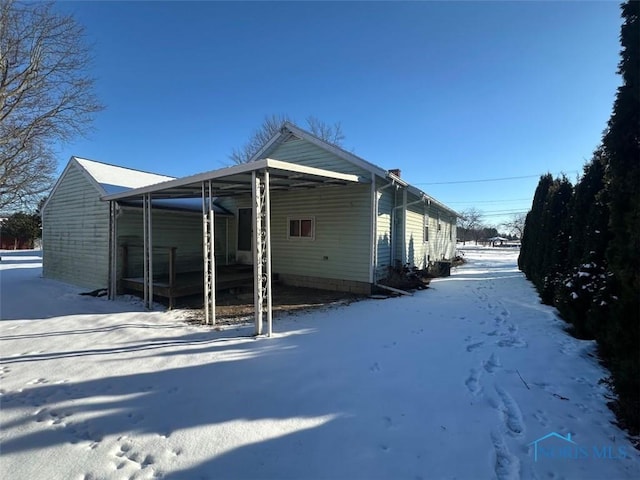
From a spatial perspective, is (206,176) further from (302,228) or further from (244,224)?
(244,224)

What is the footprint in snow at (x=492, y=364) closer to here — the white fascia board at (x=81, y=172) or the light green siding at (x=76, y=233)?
the light green siding at (x=76, y=233)

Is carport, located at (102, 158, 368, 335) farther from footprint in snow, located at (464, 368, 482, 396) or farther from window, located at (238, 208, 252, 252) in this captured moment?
footprint in snow, located at (464, 368, 482, 396)

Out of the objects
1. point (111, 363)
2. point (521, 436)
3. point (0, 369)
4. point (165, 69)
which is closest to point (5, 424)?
point (111, 363)

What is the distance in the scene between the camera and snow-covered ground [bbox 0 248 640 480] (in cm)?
231

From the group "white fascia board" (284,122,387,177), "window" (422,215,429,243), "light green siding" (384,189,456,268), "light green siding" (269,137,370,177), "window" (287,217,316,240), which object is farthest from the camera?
"window" (422,215,429,243)

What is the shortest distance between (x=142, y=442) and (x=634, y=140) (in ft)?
18.0

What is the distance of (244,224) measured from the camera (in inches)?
460

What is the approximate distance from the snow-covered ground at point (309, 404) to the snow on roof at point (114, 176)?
5.62m

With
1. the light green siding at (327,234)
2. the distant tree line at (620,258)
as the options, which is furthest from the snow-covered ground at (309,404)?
the light green siding at (327,234)

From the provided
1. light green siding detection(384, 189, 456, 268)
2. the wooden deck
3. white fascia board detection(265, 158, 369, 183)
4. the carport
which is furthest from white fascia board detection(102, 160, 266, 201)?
light green siding detection(384, 189, 456, 268)

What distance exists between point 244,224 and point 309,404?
30.4 feet

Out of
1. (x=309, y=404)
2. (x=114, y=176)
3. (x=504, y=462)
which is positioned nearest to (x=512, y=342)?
(x=504, y=462)

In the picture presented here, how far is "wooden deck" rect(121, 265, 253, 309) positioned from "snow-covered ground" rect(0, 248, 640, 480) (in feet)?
6.65

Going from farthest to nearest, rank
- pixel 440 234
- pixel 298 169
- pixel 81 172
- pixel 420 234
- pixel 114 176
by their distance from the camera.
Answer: pixel 440 234, pixel 420 234, pixel 114 176, pixel 81 172, pixel 298 169
